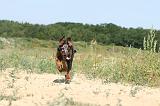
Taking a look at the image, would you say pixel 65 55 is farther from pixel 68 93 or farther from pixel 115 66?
pixel 115 66

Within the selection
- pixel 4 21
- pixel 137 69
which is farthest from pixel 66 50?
pixel 4 21

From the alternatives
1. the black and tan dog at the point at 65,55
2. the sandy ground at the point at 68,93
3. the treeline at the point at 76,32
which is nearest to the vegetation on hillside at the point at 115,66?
the sandy ground at the point at 68,93

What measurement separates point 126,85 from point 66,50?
1950 mm

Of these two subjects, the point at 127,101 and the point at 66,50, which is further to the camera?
the point at 66,50

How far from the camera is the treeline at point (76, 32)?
218 ft

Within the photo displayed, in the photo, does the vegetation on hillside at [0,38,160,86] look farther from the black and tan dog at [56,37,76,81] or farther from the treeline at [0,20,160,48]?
the treeline at [0,20,160,48]

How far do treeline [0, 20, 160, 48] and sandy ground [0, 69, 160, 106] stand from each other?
4587 cm

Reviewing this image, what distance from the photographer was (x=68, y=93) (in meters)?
14.0

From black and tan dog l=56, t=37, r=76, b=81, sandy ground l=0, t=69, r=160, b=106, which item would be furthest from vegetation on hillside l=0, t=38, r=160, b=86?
black and tan dog l=56, t=37, r=76, b=81

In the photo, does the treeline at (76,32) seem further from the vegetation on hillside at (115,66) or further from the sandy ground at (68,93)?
the sandy ground at (68,93)

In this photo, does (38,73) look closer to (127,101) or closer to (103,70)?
(103,70)

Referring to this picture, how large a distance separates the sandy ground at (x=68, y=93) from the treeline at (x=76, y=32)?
45869mm

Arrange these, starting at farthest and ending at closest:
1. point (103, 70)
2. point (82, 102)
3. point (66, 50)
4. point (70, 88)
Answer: point (103, 70), point (66, 50), point (70, 88), point (82, 102)

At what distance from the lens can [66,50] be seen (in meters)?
15.8
